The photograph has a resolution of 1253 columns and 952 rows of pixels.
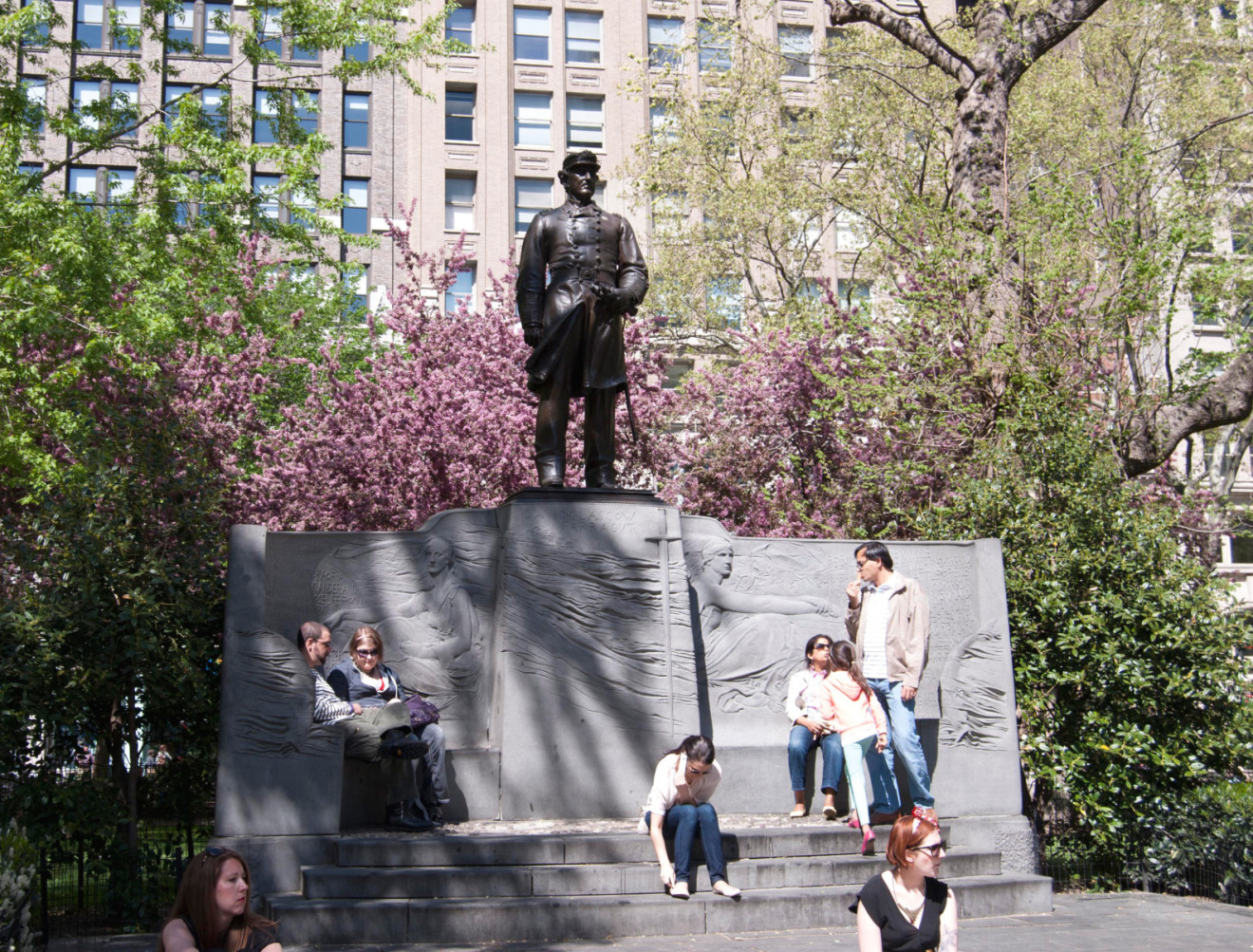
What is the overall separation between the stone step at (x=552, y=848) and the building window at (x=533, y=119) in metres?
33.9

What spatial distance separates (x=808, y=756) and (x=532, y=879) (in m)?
2.66

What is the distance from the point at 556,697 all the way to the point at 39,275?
967 centimetres

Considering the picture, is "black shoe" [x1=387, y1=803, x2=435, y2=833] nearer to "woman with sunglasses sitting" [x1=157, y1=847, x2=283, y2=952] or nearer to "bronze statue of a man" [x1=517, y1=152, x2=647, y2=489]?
"bronze statue of a man" [x1=517, y1=152, x2=647, y2=489]

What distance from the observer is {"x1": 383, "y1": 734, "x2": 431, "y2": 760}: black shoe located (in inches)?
333

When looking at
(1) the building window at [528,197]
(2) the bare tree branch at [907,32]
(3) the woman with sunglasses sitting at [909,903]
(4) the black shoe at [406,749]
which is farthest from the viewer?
(1) the building window at [528,197]

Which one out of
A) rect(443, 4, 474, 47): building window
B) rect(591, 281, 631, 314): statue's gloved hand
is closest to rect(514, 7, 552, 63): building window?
rect(443, 4, 474, 47): building window

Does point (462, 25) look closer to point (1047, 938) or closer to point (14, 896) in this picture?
point (1047, 938)

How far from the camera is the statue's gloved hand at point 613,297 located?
404 inches

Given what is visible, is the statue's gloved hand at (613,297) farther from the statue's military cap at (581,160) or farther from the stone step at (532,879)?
the stone step at (532,879)

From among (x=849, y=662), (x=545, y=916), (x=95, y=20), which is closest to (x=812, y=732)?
(x=849, y=662)

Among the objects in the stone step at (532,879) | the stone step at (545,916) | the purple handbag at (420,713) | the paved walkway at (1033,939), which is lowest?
the paved walkway at (1033,939)

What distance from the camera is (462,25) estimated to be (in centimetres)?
4000

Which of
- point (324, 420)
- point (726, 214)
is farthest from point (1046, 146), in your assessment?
point (324, 420)

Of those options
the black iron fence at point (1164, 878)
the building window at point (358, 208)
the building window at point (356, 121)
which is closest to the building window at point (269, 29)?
the building window at point (356, 121)
